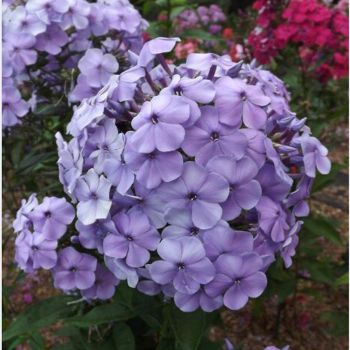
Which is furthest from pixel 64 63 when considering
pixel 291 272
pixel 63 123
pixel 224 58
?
pixel 291 272

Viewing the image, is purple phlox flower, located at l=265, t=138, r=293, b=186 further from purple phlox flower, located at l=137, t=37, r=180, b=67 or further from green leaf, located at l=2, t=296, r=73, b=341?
green leaf, located at l=2, t=296, r=73, b=341

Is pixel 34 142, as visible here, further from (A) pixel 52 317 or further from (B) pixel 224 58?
(B) pixel 224 58

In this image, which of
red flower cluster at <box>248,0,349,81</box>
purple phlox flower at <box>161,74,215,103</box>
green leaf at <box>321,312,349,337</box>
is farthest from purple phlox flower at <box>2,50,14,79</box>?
green leaf at <box>321,312,349,337</box>

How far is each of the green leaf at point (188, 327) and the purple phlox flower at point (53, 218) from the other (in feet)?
0.86

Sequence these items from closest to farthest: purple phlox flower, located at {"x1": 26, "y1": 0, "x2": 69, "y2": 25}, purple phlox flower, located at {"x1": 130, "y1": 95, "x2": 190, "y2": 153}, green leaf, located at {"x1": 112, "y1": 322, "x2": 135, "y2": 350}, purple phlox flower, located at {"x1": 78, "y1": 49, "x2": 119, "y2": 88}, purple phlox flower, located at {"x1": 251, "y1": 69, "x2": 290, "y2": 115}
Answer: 1. purple phlox flower, located at {"x1": 130, "y1": 95, "x2": 190, "y2": 153}
2. purple phlox flower, located at {"x1": 251, "y1": 69, "x2": 290, "y2": 115}
3. green leaf, located at {"x1": 112, "y1": 322, "x2": 135, "y2": 350}
4. purple phlox flower, located at {"x1": 78, "y1": 49, "x2": 119, "y2": 88}
5. purple phlox flower, located at {"x1": 26, "y1": 0, "x2": 69, "y2": 25}

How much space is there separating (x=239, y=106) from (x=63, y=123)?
0.79m

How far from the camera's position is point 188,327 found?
1063 millimetres

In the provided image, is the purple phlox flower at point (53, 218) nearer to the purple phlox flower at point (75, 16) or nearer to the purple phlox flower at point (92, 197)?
the purple phlox flower at point (92, 197)

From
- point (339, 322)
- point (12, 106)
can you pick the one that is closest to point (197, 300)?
point (12, 106)

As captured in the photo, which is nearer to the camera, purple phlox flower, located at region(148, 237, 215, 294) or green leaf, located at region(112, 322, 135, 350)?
purple phlox flower, located at region(148, 237, 215, 294)

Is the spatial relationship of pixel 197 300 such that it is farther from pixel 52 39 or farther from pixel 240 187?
pixel 52 39

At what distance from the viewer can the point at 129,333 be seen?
1.26 meters

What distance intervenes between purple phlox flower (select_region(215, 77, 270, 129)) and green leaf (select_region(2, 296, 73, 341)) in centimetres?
A: 63

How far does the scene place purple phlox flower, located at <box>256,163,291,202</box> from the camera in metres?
0.96
